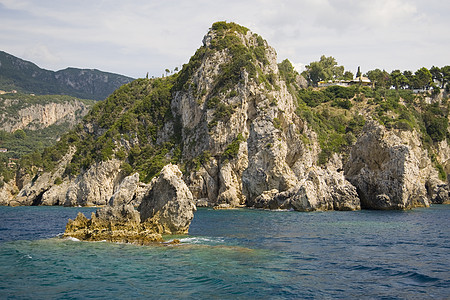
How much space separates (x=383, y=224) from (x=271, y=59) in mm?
66575

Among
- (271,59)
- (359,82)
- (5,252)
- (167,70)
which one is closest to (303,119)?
(271,59)

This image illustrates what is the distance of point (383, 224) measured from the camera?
A: 38688mm

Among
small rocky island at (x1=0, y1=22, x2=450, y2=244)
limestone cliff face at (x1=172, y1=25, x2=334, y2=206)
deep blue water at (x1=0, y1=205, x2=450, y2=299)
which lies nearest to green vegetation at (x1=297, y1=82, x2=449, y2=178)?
small rocky island at (x1=0, y1=22, x2=450, y2=244)

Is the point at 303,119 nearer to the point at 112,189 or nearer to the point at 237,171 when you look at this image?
the point at 237,171

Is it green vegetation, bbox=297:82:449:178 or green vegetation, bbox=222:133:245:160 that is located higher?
green vegetation, bbox=297:82:449:178

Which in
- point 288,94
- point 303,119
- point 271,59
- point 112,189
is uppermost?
point 271,59

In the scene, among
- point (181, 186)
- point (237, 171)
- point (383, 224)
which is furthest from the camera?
point (237, 171)

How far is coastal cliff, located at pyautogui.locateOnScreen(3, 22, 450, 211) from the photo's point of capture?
59344mm

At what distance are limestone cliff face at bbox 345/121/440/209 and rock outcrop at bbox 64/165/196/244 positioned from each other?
36.8 meters

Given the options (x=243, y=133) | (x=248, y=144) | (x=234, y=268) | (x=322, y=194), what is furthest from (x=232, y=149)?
(x=234, y=268)

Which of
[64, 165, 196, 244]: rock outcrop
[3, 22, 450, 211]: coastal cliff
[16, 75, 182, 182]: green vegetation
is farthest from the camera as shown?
[16, 75, 182, 182]: green vegetation

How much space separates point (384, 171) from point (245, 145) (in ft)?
98.9

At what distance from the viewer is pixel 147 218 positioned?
30.2 m

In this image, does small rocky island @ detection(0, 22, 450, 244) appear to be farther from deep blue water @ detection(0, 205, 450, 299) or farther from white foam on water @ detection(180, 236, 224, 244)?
deep blue water @ detection(0, 205, 450, 299)
